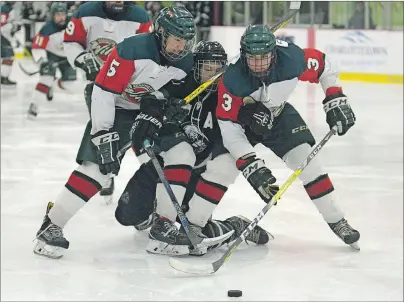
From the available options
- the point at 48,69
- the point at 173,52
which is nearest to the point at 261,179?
the point at 173,52

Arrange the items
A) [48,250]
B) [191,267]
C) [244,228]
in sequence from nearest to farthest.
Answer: [191,267] → [48,250] → [244,228]

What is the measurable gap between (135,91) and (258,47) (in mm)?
682

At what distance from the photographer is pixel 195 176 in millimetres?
4117

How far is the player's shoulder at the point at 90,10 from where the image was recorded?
12.7ft

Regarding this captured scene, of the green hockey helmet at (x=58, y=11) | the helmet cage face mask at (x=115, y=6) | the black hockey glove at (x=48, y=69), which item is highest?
the helmet cage face mask at (x=115, y=6)

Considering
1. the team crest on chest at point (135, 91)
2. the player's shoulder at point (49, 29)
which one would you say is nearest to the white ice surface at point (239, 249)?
the team crest on chest at point (135, 91)

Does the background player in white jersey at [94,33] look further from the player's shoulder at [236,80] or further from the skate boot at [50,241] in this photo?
the player's shoulder at [236,80]

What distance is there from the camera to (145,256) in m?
3.95

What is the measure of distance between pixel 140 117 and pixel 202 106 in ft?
1.87

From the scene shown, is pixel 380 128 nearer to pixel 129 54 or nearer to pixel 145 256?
pixel 145 256

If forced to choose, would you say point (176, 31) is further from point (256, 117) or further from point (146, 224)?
point (146, 224)

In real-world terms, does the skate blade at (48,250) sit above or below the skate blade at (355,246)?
above

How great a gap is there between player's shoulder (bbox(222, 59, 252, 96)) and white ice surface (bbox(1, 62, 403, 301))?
73cm

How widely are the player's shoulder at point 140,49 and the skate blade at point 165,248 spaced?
2.96 feet
